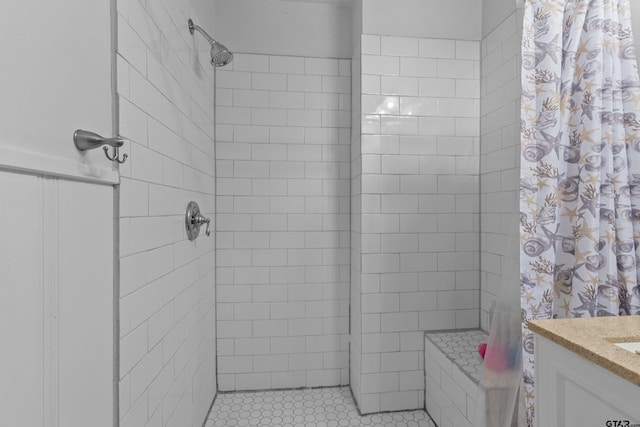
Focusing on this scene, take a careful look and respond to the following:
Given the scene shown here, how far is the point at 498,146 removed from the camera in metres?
1.94

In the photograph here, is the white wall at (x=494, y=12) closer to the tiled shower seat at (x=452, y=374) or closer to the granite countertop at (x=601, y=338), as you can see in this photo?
the granite countertop at (x=601, y=338)

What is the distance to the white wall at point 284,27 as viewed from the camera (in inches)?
87.2

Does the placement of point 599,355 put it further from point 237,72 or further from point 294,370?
point 237,72

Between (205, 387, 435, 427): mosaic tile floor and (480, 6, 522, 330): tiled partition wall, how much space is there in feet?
2.58

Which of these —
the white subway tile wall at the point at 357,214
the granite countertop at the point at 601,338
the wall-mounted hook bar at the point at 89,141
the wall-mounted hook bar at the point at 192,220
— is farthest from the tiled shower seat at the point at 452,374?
the wall-mounted hook bar at the point at 89,141

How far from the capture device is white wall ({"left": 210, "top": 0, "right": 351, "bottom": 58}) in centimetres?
221

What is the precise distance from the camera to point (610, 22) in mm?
1186

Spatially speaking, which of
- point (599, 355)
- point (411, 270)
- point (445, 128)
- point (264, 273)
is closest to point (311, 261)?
point (264, 273)

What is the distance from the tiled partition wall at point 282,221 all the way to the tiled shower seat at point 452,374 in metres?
0.58

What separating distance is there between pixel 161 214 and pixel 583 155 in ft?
5.02

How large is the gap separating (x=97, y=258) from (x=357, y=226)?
1.47 metres

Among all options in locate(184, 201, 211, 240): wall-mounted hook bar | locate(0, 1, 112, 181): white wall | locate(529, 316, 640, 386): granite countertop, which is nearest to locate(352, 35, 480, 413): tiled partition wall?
locate(184, 201, 211, 240): wall-mounted hook bar

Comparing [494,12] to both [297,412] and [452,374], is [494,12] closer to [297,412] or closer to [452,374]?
[452,374]

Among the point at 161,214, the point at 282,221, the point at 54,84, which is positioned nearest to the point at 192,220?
the point at 161,214
